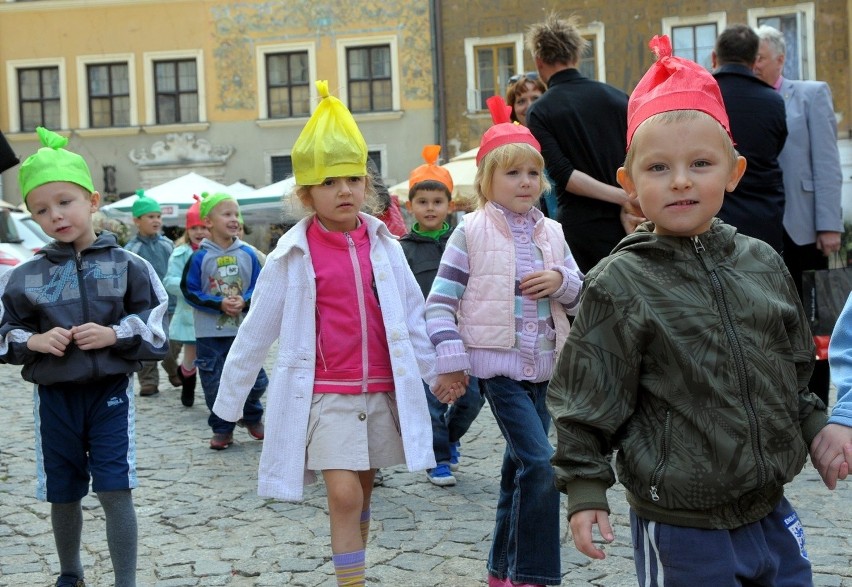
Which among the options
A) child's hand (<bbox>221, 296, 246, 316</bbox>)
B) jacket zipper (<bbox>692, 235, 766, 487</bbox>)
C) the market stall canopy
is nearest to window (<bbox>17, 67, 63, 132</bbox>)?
the market stall canopy

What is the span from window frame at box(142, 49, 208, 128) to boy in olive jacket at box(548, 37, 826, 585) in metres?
28.6

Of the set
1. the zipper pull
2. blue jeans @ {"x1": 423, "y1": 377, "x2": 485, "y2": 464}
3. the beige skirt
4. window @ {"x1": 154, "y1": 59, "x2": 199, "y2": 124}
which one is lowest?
blue jeans @ {"x1": 423, "y1": 377, "x2": 485, "y2": 464}

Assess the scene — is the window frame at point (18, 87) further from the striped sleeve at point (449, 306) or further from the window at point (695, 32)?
the striped sleeve at point (449, 306)

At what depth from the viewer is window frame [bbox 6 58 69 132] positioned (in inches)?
1207

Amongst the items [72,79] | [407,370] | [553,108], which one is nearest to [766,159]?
[553,108]

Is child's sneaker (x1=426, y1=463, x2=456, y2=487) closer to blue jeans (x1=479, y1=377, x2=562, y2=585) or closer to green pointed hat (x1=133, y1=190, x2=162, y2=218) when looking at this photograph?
blue jeans (x1=479, y1=377, x2=562, y2=585)

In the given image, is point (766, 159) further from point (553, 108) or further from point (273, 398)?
point (273, 398)

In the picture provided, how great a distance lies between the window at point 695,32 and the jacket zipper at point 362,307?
24712 millimetres

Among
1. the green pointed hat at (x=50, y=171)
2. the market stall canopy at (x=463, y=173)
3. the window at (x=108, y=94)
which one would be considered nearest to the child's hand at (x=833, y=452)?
the green pointed hat at (x=50, y=171)

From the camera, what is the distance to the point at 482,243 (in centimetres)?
430

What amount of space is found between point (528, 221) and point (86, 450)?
1.81 metres

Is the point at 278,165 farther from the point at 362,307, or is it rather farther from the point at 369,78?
the point at 362,307

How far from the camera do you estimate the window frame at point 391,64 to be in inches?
1157

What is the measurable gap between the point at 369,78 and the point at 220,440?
23.1 meters
